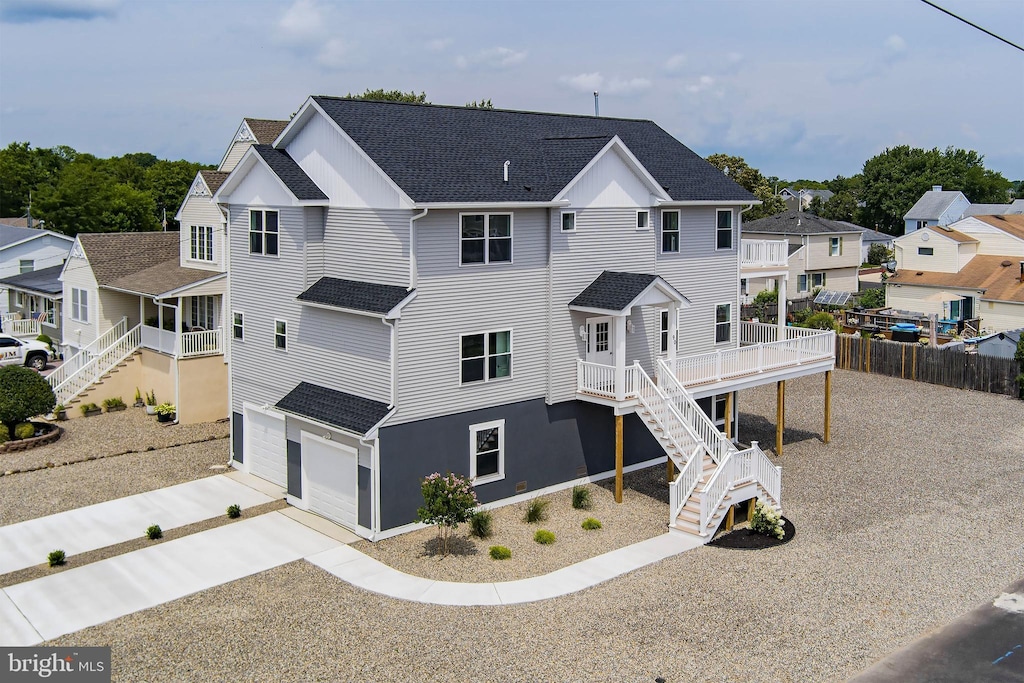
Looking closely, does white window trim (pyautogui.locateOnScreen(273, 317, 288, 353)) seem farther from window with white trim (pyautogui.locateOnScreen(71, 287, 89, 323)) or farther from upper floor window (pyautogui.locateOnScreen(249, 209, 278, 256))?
window with white trim (pyautogui.locateOnScreen(71, 287, 89, 323))

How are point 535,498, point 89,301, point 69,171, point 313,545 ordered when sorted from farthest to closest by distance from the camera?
point 69,171 < point 89,301 < point 535,498 < point 313,545

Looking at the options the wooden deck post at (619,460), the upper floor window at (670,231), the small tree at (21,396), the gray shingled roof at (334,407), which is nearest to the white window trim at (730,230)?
the upper floor window at (670,231)

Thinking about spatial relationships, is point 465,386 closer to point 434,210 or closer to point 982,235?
point 434,210

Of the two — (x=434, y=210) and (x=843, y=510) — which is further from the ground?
(x=434, y=210)

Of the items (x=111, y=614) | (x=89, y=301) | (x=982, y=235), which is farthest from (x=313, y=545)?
(x=982, y=235)

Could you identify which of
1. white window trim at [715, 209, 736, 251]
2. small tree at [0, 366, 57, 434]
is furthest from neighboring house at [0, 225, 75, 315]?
white window trim at [715, 209, 736, 251]

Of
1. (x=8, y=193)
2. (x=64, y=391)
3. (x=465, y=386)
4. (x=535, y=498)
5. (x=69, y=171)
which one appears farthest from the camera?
(x=8, y=193)

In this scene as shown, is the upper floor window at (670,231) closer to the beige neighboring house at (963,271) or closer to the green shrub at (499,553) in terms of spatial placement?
the green shrub at (499,553)
